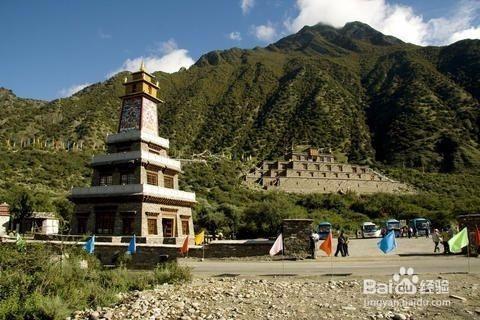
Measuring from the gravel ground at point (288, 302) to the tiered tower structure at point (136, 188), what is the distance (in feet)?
42.2

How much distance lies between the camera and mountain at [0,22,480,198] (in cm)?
10481

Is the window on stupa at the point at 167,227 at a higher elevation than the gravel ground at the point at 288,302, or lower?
higher

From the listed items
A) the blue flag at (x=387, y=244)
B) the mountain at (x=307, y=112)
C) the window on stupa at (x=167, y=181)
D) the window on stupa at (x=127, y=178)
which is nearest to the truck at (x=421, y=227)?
the window on stupa at (x=167, y=181)

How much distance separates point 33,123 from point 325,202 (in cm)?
7109

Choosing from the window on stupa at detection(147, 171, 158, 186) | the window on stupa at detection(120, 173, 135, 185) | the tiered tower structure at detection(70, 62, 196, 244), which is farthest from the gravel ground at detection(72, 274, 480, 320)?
the window on stupa at detection(147, 171, 158, 186)

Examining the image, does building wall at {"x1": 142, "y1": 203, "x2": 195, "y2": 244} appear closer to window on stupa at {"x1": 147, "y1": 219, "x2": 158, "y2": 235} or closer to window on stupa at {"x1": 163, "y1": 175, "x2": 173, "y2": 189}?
window on stupa at {"x1": 147, "y1": 219, "x2": 158, "y2": 235}

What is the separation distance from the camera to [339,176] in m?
91.6

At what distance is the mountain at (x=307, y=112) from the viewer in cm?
10481

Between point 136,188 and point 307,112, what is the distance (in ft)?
352

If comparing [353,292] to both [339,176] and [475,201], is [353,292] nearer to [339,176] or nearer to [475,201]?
[475,201]

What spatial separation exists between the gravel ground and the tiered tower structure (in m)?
12.9

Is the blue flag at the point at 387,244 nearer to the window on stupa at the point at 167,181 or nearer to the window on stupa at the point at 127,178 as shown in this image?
the window on stupa at the point at 127,178

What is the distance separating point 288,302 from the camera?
12422 millimetres

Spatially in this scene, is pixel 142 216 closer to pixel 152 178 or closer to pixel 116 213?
pixel 116 213
